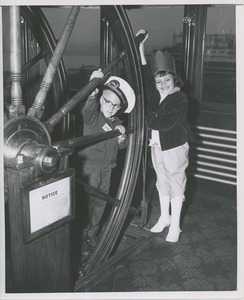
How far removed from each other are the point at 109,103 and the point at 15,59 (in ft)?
2.39

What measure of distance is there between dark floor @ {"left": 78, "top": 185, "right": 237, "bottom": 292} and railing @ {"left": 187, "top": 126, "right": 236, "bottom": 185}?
39 centimetres

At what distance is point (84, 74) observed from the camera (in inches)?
108

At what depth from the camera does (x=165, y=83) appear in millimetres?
1857

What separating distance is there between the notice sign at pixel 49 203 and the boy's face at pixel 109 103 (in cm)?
66

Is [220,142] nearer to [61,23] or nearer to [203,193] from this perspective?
[203,193]

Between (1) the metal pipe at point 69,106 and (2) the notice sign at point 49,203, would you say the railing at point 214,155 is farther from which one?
(2) the notice sign at point 49,203

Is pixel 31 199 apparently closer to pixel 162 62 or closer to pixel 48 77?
pixel 48 77

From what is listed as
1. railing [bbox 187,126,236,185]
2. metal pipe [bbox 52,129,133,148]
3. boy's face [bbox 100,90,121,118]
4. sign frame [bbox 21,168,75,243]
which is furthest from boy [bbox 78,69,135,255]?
railing [bbox 187,126,236,185]

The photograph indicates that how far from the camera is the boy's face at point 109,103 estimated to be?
66.4 inches

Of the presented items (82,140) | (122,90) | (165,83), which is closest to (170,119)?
(165,83)

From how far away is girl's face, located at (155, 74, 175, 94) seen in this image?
185cm

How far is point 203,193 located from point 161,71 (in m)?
1.10

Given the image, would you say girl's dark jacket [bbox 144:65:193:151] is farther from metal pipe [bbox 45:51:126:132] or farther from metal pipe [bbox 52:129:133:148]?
metal pipe [bbox 45:51:126:132]

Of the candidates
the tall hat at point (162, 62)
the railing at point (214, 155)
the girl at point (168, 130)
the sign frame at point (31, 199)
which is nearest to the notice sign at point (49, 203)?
the sign frame at point (31, 199)
